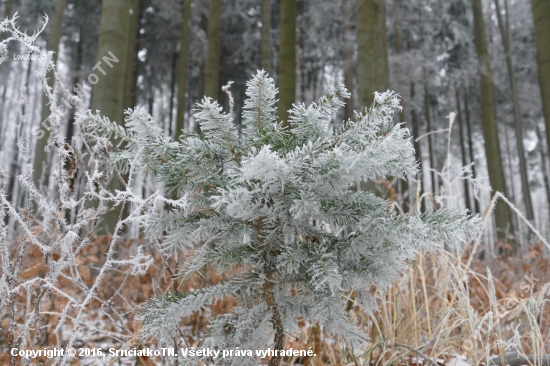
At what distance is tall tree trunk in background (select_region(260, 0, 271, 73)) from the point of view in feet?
26.3

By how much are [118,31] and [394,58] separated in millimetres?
8784

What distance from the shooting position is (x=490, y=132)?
895 centimetres

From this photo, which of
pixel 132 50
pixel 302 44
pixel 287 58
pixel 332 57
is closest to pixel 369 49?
pixel 287 58

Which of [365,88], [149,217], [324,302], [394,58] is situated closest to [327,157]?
[324,302]

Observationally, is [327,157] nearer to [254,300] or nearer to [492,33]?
[254,300]

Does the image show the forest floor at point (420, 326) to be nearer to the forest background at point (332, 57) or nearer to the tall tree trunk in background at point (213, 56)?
the tall tree trunk in background at point (213, 56)

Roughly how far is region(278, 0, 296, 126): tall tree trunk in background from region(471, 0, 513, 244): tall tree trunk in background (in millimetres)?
4939

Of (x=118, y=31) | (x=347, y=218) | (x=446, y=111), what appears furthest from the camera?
(x=446, y=111)

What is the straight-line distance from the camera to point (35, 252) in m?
2.62

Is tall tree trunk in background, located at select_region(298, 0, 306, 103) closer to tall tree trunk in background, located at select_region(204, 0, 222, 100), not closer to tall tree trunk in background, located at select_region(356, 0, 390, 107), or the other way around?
tall tree trunk in background, located at select_region(204, 0, 222, 100)

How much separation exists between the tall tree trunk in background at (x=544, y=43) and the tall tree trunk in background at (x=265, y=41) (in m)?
4.29

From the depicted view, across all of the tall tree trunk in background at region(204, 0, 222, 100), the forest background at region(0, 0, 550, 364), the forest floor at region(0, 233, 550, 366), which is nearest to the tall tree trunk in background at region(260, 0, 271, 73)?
the forest background at region(0, 0, 550, 364)

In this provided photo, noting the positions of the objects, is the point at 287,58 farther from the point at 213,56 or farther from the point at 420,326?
the point at 420,326

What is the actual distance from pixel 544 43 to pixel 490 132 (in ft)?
11.1
